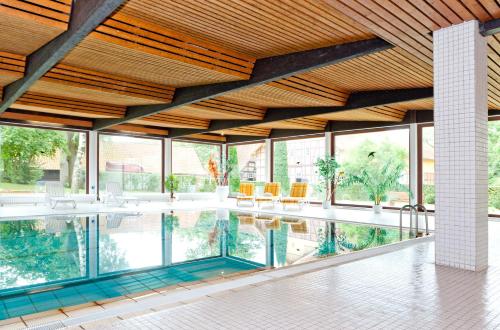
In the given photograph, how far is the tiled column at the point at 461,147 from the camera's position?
411 centimetres

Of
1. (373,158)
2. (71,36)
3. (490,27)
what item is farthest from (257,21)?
(373,158)

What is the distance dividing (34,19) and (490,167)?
11418 millimetres

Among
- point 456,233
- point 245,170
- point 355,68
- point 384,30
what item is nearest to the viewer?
point 456,233

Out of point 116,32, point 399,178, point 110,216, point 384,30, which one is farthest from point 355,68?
point 110,216

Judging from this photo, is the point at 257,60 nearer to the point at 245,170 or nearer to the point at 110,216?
the point at 110,216

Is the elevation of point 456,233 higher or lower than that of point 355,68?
lower

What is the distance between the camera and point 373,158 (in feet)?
42.1

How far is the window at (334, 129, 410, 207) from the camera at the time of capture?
11922mm

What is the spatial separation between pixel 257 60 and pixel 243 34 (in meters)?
1.39

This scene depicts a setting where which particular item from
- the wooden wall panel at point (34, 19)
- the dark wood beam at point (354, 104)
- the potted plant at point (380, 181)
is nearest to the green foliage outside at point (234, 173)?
the dark wood beam at point (354, 104)

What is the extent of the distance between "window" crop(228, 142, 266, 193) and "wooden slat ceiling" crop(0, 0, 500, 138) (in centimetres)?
722

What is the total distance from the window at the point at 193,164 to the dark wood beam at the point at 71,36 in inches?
377

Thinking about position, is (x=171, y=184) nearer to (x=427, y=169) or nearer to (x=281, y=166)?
(x=281, y=166)

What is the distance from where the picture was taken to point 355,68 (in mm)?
6898
